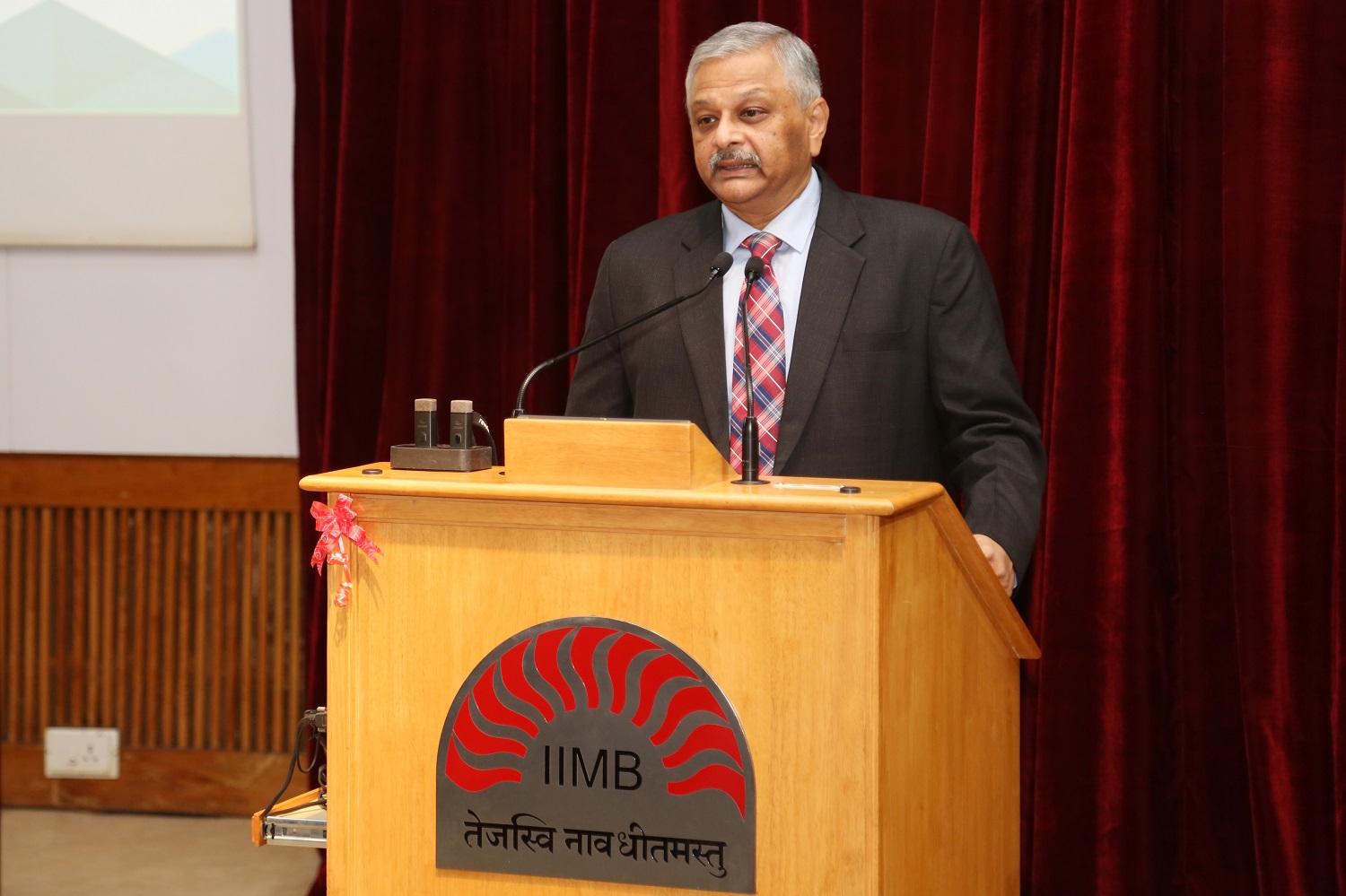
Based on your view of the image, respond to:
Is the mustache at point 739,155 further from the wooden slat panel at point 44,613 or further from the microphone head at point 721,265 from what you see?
the wooden slat panel at point 44,613

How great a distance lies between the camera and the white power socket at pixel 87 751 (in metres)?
3.35

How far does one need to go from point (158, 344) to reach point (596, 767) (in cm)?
228

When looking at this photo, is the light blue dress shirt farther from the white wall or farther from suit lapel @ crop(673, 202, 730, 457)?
the white wall

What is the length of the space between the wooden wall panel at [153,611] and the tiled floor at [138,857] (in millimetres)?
70

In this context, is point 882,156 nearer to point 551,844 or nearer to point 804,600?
point 804,600

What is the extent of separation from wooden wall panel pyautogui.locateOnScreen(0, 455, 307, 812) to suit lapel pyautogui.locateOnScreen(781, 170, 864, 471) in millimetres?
1603

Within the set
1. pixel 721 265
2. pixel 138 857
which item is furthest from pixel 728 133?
pixel 138 857

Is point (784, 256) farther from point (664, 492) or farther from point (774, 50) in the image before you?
point (664, 492)

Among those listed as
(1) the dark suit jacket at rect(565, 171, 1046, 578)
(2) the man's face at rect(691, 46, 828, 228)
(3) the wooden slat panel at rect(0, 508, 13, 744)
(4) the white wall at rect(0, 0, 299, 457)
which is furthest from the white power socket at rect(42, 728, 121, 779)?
(2) the man's face at rect(691, 46, 828, 228)

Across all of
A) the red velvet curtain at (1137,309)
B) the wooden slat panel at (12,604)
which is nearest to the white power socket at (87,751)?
the wooden slat panel at (12,604)

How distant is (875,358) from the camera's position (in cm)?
217

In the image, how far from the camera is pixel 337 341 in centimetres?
299

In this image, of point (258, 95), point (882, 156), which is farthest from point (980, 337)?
point (258, 95)

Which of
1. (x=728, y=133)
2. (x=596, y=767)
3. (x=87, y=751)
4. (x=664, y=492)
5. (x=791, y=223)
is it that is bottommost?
(x=87, y=751)
